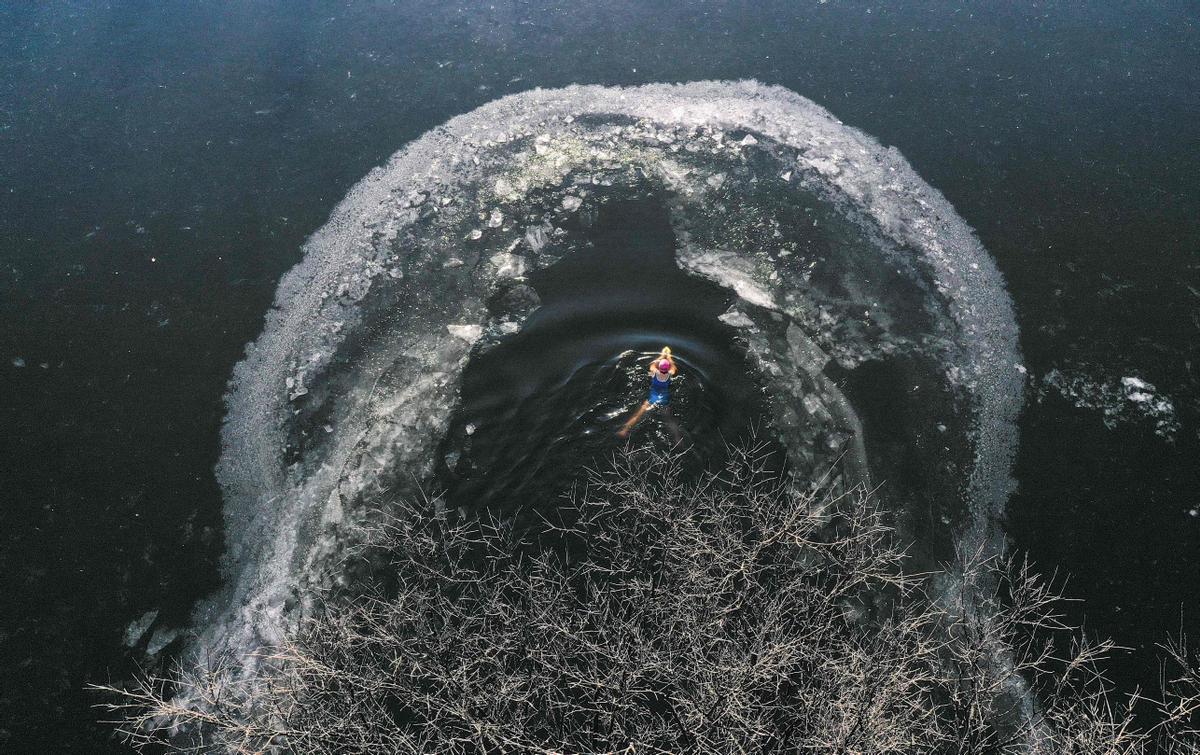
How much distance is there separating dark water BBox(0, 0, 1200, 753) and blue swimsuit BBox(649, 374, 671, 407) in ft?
0.74

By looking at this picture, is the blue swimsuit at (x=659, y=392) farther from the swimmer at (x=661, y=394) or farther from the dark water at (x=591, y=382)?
the dark water at (x=591, y=382)

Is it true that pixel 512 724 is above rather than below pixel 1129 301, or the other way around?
below

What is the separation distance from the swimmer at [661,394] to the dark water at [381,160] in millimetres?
169

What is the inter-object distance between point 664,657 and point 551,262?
5.16 metres

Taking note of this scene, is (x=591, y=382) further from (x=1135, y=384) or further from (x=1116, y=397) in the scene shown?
(x=1135, y=384)

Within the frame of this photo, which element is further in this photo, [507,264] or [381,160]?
[381,160]

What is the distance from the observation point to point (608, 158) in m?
10.2

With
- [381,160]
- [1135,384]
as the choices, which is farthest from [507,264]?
[1135,384]

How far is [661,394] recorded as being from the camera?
24.3 feet

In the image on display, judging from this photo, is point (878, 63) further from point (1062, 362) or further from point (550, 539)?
point (550, 539)

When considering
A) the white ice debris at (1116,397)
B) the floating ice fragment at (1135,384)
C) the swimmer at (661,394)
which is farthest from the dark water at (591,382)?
the floating ice fragment at (1135,384)

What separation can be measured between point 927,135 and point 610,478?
7.35 m

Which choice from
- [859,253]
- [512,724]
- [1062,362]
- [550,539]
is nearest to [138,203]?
[550,539]

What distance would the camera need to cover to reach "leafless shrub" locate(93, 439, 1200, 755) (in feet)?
16.4
